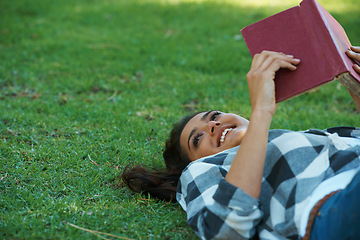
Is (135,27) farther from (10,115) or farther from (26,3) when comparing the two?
(10,115)

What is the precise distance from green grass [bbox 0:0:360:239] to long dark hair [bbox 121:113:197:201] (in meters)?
0.07

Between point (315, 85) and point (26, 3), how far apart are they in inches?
264

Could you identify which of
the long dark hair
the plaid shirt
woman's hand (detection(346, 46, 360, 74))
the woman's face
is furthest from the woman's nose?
woman's hand (detection(346, 46, 360, 74))

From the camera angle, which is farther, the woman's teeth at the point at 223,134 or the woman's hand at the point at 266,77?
the woman's teeth at the point at 223,134

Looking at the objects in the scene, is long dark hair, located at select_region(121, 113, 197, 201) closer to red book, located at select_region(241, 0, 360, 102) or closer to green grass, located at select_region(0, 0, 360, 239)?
green grass, located at select_region(0, 0, 360, 239)

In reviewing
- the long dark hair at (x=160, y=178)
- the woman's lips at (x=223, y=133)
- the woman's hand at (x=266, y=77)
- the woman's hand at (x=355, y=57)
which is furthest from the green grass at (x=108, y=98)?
the woman's hand at (x=355, y=57)

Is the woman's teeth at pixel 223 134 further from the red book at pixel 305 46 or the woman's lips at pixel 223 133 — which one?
the red book at pixel 305 46

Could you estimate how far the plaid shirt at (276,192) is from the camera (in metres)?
1.81

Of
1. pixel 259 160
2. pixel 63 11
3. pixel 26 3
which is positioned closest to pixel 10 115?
pixel 259 160

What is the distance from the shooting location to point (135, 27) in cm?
635

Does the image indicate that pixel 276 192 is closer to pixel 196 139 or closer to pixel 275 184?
pixel 275 184

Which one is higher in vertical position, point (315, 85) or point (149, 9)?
point (149, 9)

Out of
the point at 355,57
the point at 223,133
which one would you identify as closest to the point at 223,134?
the point at 223,133

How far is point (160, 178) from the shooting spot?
8.38ft
